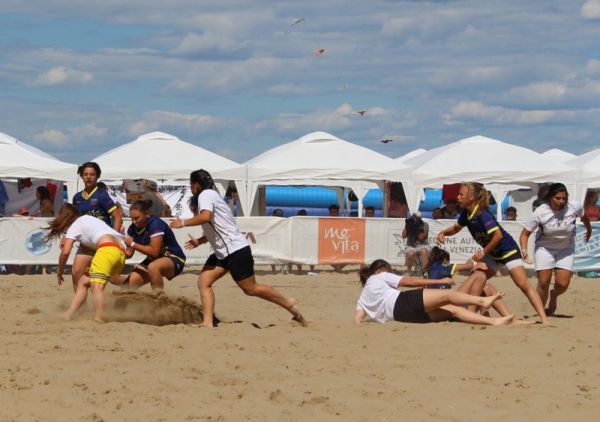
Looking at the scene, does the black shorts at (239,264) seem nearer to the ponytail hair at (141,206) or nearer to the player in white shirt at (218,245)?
the player in white shirt at (218,245)

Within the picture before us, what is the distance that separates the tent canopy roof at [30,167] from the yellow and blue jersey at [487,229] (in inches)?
470

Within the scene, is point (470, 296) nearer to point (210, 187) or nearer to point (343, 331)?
point (343, 331)

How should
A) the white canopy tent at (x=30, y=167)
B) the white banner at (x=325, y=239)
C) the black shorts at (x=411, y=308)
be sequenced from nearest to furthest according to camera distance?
the black shorts at (x=411, y=308) → the white banner at (x=325, y=239) → the white canopy tent at (x=30, y=167)

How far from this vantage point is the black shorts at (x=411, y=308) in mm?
10125

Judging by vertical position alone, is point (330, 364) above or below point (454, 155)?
below

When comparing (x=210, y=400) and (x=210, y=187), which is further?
(x=210, y=187)

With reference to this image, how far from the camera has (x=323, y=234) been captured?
64.8 feet

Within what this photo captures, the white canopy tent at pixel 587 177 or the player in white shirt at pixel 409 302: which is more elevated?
the white canopy tent at pixel 587 177

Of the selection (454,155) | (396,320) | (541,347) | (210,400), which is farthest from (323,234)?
(210,400)

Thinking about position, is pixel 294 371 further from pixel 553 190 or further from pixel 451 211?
pixel 451 211

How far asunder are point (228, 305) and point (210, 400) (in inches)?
275

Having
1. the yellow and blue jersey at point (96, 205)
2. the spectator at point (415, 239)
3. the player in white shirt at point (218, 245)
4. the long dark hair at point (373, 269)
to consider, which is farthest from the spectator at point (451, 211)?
the player in white shirt at point (218, 245)

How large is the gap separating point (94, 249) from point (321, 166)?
507 inches

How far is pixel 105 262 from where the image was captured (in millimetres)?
10086
